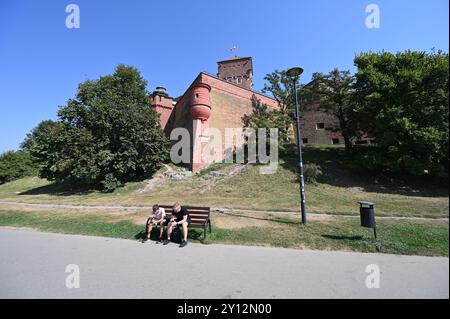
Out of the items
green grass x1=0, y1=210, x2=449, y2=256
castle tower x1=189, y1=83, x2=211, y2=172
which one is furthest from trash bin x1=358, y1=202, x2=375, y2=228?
castle tower x1=189, y1=83, x2=211, y2=172

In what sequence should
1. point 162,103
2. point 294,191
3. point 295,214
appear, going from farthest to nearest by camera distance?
point 162,103
point 294,191
point 295,214

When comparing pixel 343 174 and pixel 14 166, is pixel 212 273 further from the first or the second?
pixel 14 166

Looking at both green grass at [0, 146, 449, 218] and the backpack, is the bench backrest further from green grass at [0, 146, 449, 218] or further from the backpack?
green grass at [0, 146, 449, 218]

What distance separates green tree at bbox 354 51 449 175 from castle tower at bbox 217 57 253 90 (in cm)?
2894

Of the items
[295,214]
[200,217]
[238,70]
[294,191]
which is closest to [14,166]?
[238,70]

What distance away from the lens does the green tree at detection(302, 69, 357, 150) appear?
69.7 ft

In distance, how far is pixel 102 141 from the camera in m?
23.4

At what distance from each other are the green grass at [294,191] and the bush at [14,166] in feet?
165

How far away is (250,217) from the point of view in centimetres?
1015

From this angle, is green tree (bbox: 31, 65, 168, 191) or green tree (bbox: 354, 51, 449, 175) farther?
green tree (bbox: 31, 65, 168, 191)

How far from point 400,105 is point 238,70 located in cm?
3619

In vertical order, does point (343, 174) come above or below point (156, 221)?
above
